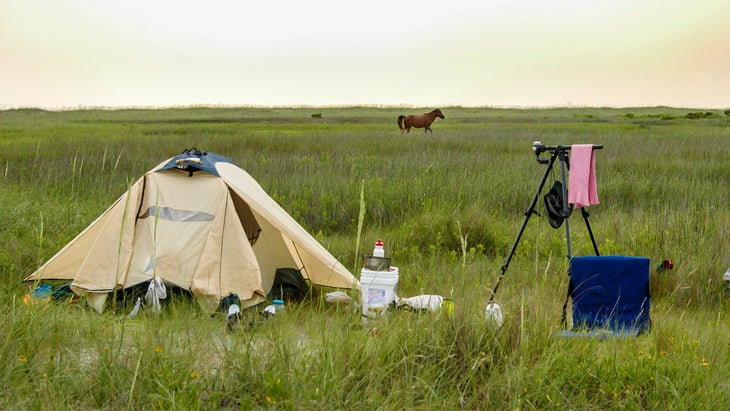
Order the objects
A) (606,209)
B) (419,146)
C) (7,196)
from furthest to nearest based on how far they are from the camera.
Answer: (419,146) < (606,209) < (7,196)

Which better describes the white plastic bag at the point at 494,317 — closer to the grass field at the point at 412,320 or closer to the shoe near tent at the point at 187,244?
the grass field at the point at 412,320

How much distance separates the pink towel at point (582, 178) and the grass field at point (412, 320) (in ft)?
2.07

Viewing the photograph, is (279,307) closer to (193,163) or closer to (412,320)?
(193,163)

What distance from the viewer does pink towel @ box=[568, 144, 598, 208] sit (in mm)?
5277

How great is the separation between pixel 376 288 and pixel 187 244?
5.91 ft

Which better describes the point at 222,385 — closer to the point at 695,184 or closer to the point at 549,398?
the point at 549,398

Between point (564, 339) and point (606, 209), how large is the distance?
6.84 m

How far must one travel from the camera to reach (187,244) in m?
5.96

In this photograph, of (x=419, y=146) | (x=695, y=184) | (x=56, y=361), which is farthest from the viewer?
(x=419, y=146)

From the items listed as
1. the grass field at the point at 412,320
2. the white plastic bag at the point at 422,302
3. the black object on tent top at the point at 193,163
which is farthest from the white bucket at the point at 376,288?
the black object on tent top at the point at 193,163

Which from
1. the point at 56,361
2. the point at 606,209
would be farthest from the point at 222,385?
the point at 606,209

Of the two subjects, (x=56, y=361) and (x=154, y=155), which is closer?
(x=56, y=361)

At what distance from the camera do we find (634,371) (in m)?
3.87

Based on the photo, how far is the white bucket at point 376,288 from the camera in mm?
5242
